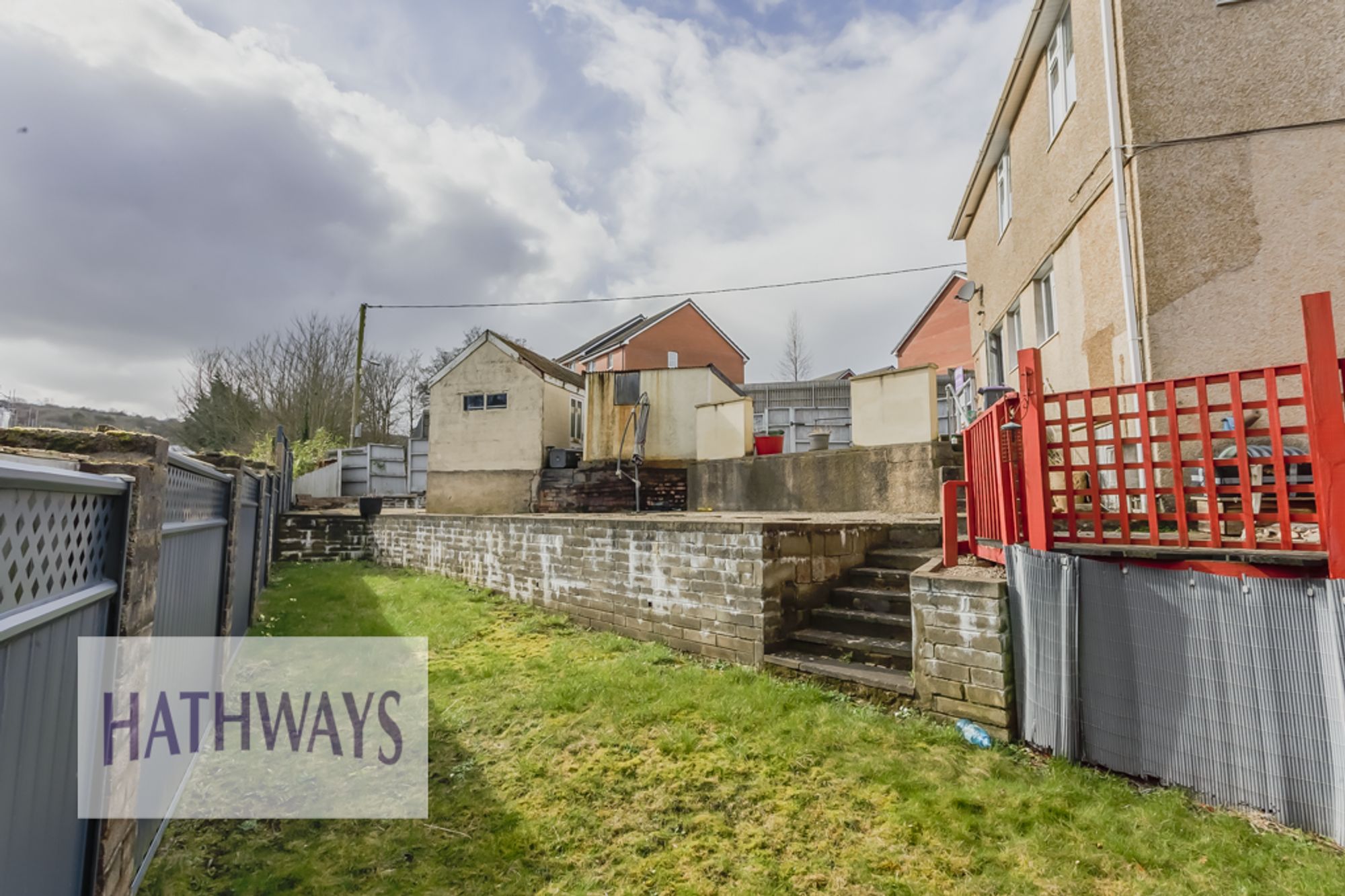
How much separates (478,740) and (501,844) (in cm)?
118

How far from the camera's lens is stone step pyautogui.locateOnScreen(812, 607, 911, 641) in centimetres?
450

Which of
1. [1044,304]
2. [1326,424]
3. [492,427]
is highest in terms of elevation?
[1044,304]

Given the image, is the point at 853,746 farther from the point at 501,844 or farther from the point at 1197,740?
the point at 501,844

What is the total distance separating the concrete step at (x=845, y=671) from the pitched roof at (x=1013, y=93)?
289 inches

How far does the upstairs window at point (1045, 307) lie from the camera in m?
7.46

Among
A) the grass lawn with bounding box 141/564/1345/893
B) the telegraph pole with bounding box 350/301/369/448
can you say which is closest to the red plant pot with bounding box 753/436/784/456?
the grass lawn with bounding box 141/564/1345/893

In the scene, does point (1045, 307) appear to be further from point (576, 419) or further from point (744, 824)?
point (576, 419)

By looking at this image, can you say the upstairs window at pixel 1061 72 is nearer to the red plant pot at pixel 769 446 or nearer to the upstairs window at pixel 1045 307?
the upstairs window at pixel 1045 307

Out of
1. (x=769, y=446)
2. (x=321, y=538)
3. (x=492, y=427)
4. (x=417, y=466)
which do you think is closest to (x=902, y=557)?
(x=769, y=446)

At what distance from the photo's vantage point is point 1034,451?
340 centimetres

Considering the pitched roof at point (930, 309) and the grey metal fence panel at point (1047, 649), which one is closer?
the grey metal fence panel at point (1047, 649)

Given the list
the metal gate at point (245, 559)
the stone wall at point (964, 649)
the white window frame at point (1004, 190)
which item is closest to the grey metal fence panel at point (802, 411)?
the white window frame at point (1004, 190)

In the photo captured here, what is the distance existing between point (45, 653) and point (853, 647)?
426 cm

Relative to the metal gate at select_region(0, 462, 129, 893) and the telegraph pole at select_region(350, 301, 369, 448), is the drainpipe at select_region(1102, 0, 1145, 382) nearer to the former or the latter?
the metal gate at select_region(0, 462, 129, 893)
